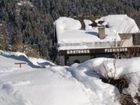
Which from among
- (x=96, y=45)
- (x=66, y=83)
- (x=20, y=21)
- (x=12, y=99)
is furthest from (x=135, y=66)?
(x=20, y=21)

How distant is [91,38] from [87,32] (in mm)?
1317

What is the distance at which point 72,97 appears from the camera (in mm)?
8750

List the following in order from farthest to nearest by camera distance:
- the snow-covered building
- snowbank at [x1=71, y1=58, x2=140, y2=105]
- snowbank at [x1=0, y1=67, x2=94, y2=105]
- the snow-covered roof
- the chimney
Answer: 1. the chimney
2. the snow-covered roof
3. the snow-covered building
4. snowbank at [x1=71, y1=58, x2=140, y2=105]
5. snowbank at [x1=0, y1=67, x2=94, y2=105]

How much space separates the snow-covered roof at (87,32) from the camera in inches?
1038

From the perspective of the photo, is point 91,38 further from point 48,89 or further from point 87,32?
point 48,89

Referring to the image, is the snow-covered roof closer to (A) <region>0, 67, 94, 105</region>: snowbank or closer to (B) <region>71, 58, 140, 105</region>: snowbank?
(B) <region>71, 58, 140, 105</region>: snowbank

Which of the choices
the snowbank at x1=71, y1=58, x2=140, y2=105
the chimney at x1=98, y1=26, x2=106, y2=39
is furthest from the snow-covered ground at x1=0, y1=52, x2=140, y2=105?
the chimney at x1=98, y1=26, x2=106, y2=39

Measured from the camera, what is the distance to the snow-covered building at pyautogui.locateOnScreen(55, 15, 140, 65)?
85.7 feet

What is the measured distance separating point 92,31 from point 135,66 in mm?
19346

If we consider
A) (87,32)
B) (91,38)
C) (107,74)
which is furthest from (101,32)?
(107,74)

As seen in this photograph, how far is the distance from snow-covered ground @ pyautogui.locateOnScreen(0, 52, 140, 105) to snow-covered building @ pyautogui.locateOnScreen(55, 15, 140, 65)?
14.4 metres

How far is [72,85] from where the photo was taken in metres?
9.22

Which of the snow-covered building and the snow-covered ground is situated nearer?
the snow-covered ground

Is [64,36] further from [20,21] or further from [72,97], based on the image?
[20,21]
